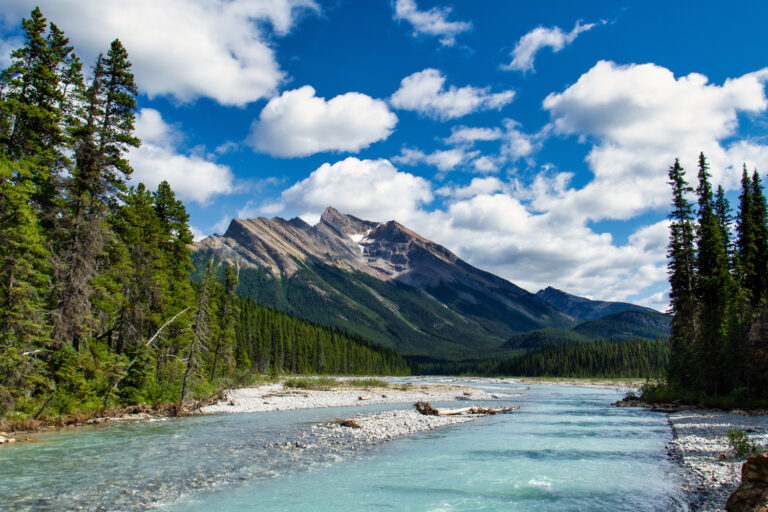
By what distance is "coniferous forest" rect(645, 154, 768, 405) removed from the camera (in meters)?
33.5

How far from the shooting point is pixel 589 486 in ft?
45.5

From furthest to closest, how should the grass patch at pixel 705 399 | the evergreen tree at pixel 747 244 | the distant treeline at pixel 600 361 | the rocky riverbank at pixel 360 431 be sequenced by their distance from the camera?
the distant treeline at pixel 600 361 → the evergreen tree at pixel 747 244 → the grass patch at pixel 705 399 → the rocky riverbank at pixel 360 431

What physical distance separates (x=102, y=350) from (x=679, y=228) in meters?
51.2

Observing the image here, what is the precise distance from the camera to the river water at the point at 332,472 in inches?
479

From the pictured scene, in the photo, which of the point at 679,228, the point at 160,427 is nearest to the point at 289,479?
the point at 160,427

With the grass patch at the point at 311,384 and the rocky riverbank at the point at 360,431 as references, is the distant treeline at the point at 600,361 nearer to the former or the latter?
the grass patch at the point at 311,384

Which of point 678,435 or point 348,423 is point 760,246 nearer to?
point 678,435

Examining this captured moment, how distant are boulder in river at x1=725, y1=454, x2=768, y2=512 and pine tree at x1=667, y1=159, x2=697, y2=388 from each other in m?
35.4

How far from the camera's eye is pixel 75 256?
26.0 m

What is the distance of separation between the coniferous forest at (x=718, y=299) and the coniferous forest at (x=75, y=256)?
41368 millimetres

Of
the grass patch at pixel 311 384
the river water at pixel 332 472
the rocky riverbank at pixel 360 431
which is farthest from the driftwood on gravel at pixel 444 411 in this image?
the grass patch at pixel 311 384

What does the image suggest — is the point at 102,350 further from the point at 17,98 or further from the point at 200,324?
the point at 17,98

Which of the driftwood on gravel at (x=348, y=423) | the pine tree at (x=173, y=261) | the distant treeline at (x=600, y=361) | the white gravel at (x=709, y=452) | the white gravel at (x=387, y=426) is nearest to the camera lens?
the white gravel at (x=709, y=452)

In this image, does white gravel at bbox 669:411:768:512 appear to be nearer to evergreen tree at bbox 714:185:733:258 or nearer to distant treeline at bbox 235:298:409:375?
evergreen tree at bbox 714:185:733:258
